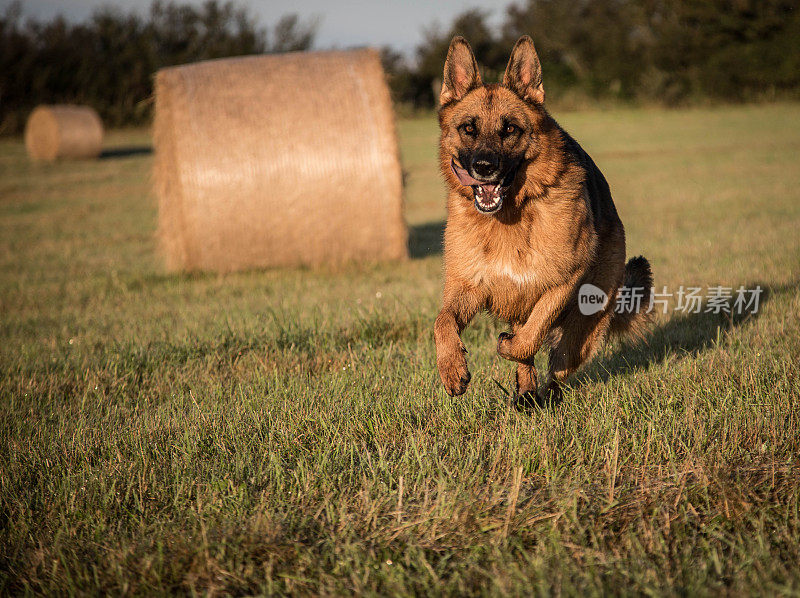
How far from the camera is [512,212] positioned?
3562mm

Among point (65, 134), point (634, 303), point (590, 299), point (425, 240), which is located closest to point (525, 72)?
point (590, 299)

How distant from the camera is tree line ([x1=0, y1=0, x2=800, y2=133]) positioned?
32.5 metres

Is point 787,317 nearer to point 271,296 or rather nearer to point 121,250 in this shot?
point 271,296

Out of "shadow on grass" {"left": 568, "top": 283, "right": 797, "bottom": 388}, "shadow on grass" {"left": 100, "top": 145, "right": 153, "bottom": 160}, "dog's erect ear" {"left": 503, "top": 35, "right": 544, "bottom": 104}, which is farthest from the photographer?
"shadow on grass" {"left": 100, "top": 145, "right": 153, "bottom": 160}

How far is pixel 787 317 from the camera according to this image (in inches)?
194

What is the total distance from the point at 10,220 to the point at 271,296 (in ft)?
29.2

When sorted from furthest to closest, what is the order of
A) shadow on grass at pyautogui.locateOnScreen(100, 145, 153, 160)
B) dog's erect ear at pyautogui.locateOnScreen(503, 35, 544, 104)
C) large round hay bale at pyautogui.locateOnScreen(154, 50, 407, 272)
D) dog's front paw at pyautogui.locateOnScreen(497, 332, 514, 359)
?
shadow on grass at pyautogui.locateOnScreen(100, 145, 153, 160) → large round hay bale at pyautogui.locateOnScreen(154, 50, 407, 272) → dog's erect ear at pyautogui.locateOnScreen(503, 35, 544, 104) → dog's front paw at pyautogui.locateOnScreen(497, 332, 514, 359)

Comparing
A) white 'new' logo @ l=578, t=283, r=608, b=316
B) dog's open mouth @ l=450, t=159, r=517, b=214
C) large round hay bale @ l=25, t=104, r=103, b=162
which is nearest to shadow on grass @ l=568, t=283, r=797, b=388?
white 'new' logo @ l=578, t=283, r=608, b=316

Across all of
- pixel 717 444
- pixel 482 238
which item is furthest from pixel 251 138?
pixel 717 444

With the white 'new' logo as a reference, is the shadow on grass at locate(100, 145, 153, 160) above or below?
below

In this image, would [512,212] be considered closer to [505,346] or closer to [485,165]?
[485,165]

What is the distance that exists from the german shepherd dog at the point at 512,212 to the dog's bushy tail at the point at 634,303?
569mm

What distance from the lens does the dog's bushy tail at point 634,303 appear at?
14.1 feet

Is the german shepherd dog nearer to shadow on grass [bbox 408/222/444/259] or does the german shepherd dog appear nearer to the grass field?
the grass field
